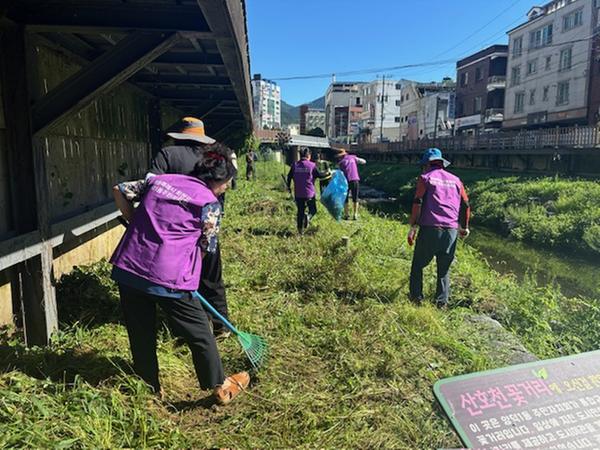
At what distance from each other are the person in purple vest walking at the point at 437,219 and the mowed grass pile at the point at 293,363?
41 cm

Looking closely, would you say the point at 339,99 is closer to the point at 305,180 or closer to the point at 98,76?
the point at 305,180

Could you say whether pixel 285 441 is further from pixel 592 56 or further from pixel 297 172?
pixel 592 56

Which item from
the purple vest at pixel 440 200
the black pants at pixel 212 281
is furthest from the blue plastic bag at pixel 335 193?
the black pants at pixel 212 281

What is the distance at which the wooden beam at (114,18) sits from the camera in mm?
3531

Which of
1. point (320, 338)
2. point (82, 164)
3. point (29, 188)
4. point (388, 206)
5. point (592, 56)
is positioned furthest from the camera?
point (592, 56)

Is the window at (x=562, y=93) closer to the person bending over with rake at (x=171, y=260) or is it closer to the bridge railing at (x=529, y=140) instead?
the bridge railing at (x=529, y=140)

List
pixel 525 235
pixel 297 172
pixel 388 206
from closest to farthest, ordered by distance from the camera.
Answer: pixel 297 172, pixel 525 235, pixel 388 206

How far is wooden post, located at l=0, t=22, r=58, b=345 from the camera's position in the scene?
11.2 ft

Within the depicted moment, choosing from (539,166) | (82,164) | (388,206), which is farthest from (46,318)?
(539,166)

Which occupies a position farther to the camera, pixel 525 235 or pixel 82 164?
pixel 525 235

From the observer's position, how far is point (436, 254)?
5.23 m

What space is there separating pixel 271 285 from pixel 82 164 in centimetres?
262

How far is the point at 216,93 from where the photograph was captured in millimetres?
8820

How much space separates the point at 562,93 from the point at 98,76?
129 ft
